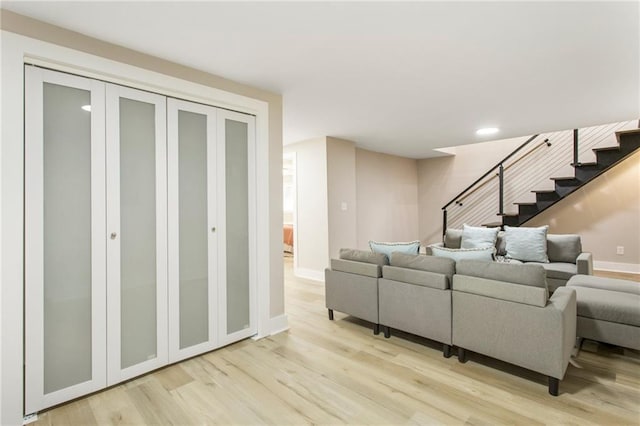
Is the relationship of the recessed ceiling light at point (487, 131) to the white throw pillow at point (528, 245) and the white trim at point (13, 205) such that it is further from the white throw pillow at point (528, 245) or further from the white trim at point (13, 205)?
the white trim at point (13, 205)

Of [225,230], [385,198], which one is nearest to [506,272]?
[225,230]

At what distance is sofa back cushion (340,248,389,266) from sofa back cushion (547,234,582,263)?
8.41ft

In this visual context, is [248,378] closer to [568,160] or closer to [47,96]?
[47,96]

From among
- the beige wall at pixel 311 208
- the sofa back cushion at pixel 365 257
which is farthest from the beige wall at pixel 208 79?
the beige wall at pixel 311 208

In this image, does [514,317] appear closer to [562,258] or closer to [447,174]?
[562,258]

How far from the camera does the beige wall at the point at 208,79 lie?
6.23ft

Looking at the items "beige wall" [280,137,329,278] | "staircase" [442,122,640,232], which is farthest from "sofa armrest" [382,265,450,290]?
"staircase" [442,122,640,232]

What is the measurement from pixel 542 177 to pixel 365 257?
492 centimetres

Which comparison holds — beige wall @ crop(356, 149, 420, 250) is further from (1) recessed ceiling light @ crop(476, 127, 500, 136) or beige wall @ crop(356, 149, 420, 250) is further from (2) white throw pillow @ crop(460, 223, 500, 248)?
(1) recessed ceiling light @ crop(476, 127, 500, 136)

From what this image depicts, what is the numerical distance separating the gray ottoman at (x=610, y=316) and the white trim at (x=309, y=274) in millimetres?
3329

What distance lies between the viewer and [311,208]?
5.29 m

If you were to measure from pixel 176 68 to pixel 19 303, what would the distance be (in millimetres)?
1874

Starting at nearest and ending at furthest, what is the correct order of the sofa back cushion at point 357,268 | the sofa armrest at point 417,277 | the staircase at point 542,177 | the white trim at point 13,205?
the white trim at point 13,205
the sofa armrest at point 417,277
the sofa back cushion at point 357,268
the staircase at point 542,177

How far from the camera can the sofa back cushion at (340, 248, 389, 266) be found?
3.15 meters
